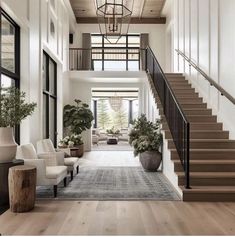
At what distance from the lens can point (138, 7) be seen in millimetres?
12977

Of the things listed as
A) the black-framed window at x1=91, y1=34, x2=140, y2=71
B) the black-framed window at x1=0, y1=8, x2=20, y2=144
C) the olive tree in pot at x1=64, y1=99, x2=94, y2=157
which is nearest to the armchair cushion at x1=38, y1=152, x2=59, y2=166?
the black-framed window at x1=0, y1=8, x2=20, y2=144

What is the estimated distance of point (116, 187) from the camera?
5.46 meters

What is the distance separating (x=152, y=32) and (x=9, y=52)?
31.8ft

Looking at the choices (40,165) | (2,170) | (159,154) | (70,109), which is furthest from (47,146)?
(70,109)

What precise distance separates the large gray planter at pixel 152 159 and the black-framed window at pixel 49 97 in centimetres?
316

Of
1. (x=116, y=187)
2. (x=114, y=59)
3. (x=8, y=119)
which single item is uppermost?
(x=114, y=59)

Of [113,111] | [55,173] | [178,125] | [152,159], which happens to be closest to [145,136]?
[152,159]

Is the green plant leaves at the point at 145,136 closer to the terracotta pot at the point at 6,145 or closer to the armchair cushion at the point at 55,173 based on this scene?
the armchair cushion at the point at 55,173

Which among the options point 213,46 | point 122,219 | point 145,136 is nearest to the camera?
point 122,219

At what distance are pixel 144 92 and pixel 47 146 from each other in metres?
7.67

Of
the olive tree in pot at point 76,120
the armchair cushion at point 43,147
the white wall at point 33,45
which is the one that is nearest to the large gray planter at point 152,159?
the armchair cushion at point 43,147

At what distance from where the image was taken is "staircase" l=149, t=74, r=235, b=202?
453cm

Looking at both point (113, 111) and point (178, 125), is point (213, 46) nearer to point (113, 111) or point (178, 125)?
point (178, 125)

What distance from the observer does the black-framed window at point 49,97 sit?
8620mm
